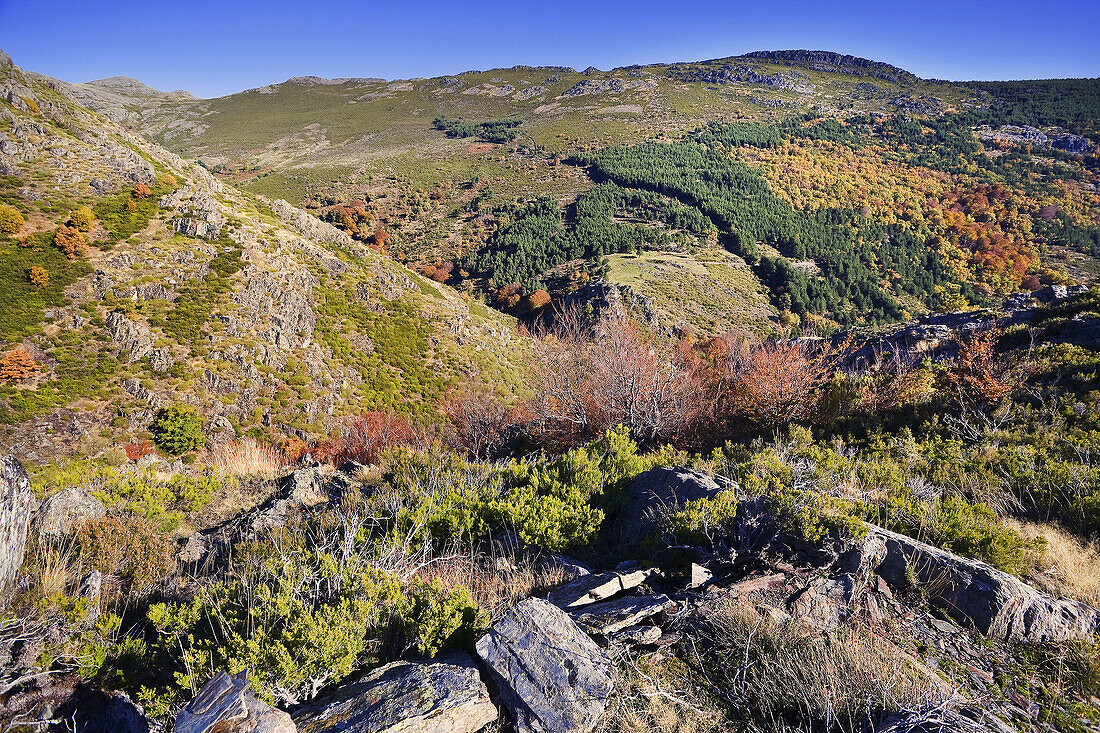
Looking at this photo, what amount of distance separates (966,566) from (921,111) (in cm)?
18706

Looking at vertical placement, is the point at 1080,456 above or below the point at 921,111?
below

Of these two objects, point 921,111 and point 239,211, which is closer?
point 239,211

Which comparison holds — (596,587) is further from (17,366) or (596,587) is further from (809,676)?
(17,366)

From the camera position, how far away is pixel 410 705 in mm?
2564

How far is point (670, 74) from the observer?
526 feet

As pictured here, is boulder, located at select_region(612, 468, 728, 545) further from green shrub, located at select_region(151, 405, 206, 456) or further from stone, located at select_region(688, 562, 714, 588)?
green shrub, located at select_region(151, 405, 206, 456)

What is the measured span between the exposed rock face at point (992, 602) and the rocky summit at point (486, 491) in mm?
19

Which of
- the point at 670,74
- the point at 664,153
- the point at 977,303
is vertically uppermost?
the point at 670,74

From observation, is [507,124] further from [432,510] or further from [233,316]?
[432,510]

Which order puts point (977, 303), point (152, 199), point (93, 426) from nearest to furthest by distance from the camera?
point (93, 426) < point (152, 199) < point (977, 303)

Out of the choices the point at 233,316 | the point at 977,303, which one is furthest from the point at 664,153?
the point at 233,316

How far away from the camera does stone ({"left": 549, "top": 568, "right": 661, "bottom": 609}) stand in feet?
12.4

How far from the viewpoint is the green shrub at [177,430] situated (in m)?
21.0

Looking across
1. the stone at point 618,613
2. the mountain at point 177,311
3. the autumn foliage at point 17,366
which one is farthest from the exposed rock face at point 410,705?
the autumn foliage at point 17,366
